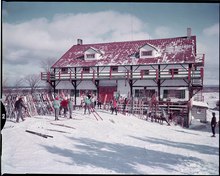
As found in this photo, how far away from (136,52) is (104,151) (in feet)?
34.8

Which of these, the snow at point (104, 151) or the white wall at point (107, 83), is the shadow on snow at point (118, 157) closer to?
the snow at point (104, 151)

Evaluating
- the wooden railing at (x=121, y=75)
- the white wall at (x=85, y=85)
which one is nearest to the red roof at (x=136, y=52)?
the wooden railing at (x=121, y=75)

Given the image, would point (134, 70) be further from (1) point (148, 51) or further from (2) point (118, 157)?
(2) point (118, 157)

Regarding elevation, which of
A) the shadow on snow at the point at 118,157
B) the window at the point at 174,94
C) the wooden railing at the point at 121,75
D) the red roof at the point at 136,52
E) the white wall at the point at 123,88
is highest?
the red roof at the point at 136,52

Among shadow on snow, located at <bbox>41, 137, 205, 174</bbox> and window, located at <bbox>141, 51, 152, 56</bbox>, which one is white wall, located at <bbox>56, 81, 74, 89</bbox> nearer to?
window, located at <bbox>141, 51, 152, 56</bbox>

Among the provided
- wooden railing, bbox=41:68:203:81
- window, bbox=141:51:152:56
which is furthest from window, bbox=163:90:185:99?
window, bbox=141:51:152:56

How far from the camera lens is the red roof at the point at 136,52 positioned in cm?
1395

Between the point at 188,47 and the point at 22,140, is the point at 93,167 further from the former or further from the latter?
the point at 188,47

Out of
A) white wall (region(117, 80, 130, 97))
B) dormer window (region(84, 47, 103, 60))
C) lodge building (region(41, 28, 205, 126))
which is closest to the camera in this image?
lodge building (region(41, 28, 205, 126))

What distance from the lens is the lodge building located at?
13664mm

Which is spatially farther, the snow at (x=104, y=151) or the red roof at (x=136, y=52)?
the red roof at (x=136, y=52)

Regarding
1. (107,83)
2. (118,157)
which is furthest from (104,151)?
(107,83)

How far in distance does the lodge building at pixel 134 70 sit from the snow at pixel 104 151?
5.85 metres

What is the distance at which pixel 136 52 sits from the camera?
15773 mm
